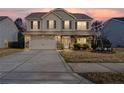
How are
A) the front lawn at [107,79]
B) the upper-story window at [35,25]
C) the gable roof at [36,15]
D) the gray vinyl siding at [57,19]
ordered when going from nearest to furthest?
the front lawn at [107,79], the gable roof at [36,15], the gray vinyl siding at [57,19], the upper-story window at [35,25]

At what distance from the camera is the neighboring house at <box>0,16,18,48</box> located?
4369cm

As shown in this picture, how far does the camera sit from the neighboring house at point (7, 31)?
143 feet

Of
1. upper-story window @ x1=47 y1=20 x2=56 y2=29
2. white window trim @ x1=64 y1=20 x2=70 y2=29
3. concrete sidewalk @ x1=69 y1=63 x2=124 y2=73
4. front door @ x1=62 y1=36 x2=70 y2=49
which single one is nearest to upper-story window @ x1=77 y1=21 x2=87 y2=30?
white window trim @ x1=64 y1=20 x2=70 y2=29

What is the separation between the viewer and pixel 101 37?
33.8m

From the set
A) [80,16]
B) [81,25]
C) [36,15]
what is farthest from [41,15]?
[81,25]

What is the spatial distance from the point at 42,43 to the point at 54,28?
4.15 metres

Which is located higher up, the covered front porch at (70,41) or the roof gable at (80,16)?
the roof gable at (80,16)

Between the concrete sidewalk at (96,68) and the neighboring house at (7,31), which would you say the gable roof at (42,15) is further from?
the concrete sidewalk at (96,68)

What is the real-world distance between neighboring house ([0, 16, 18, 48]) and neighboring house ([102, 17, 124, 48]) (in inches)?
513

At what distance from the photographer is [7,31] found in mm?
45344

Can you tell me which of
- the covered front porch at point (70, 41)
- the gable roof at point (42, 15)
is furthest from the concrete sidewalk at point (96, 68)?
the gable roof at point (42, 15)

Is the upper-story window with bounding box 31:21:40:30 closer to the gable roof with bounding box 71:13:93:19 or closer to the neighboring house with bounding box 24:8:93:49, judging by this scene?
the neighboring house with bounding box 24:8:93:49
